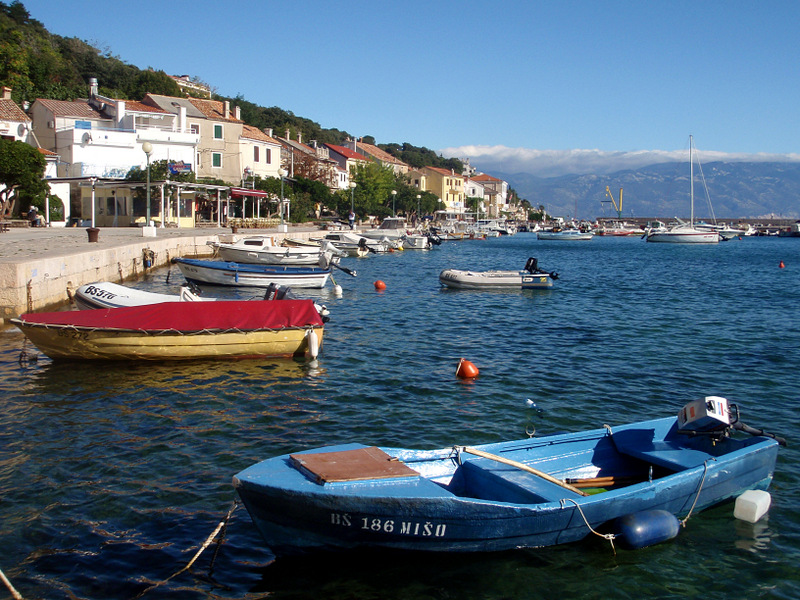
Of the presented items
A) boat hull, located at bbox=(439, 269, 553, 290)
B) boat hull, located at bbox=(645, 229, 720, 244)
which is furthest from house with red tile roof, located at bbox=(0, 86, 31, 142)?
boat hull, located at bbox=(645, 229, 720, 244)

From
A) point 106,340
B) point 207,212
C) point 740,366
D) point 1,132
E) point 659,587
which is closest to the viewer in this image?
point 659,587

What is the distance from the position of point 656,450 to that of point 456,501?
358 cm

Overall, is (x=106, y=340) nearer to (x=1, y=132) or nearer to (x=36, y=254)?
(x=36, y=254)

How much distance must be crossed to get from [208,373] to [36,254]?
33.4 feet

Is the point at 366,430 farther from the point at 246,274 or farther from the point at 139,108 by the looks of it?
the point at 139,108

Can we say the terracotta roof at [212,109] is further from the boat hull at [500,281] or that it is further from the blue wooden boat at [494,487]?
the blue wooden boat at [494,487]

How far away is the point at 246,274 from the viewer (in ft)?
90.0

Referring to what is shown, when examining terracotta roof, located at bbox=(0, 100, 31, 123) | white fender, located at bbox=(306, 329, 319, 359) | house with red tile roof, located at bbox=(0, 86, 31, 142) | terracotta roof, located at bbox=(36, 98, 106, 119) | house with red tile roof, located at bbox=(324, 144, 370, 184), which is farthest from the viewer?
house with red tile roof, located at bbox=(324, 144, 370, 184)

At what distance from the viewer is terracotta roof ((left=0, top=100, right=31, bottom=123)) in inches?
1710

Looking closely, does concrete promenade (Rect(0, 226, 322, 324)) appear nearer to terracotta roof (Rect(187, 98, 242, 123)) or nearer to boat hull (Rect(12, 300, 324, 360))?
boat hull (Rect(12, 300, 324, 360))

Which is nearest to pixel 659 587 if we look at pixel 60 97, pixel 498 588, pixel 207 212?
pixel 498 588

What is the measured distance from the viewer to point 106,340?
13492 mm

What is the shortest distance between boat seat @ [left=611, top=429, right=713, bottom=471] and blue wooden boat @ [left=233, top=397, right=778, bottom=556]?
0.01 meters

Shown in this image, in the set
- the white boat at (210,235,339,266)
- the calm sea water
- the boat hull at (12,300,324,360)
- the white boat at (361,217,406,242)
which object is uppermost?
the white boat at (361,217,406,242)
